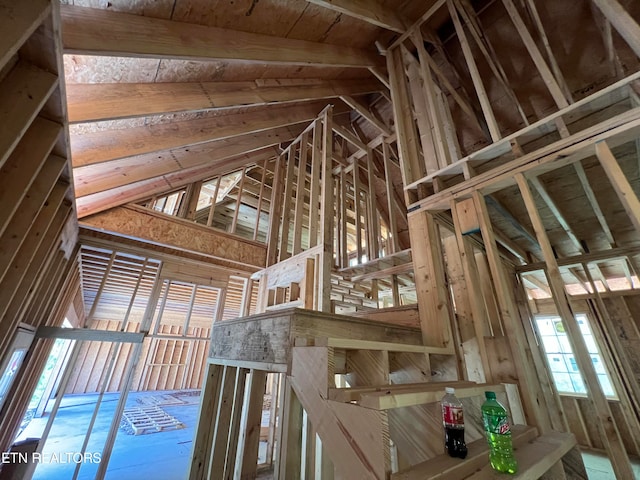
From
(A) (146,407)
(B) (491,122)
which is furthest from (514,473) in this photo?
(A) (146,407)

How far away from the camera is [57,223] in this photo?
280cm

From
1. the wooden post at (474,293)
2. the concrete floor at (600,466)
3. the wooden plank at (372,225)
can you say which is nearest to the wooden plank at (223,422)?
the wooden post at (474,293)

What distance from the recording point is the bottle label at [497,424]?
→ 1.03m

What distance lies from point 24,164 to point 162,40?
118 centimetres

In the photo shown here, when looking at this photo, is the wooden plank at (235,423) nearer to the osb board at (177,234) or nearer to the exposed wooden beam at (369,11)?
the exposed wooden beam at (369,11)

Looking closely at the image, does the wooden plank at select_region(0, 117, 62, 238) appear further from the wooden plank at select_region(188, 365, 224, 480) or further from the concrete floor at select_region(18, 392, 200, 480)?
the concrete floor at select_region(18, 392, 200, 480)

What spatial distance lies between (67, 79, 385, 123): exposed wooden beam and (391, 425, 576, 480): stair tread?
2.77m

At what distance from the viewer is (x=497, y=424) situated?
3.49 ft

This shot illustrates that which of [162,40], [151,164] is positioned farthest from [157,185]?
[162,40]

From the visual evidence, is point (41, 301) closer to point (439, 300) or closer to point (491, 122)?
point (439, 300)

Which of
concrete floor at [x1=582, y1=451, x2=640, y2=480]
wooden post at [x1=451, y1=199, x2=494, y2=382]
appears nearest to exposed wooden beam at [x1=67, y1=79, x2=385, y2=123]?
wooden post at [x1=451, y1=199, x2=494, y2=382]

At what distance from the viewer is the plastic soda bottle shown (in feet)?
3.26

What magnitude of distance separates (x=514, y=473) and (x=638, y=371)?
6343mm

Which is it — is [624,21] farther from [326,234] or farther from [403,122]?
[326,234]
